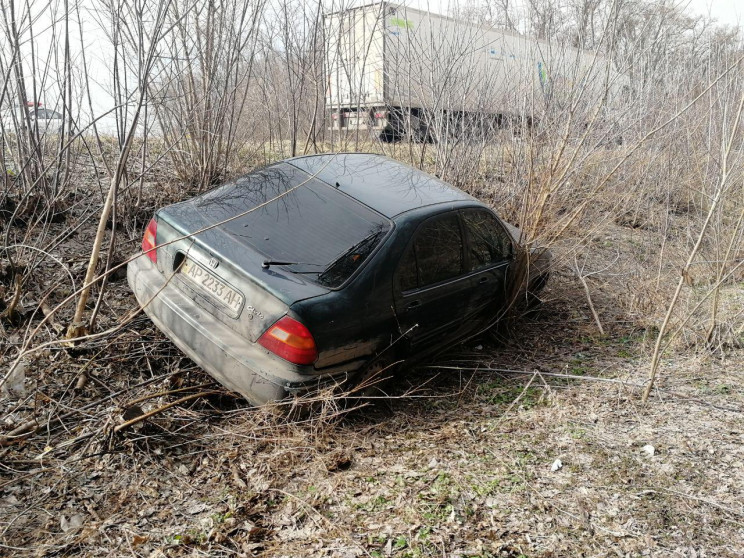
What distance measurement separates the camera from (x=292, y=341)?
10.6 ft

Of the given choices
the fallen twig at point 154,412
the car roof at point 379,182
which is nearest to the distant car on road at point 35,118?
the car roof at point 379,182

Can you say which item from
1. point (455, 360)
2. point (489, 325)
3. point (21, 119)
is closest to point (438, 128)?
point (489, 325)

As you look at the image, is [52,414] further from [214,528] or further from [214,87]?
[214,87]

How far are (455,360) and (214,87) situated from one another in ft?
13.5

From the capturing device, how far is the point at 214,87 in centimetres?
639

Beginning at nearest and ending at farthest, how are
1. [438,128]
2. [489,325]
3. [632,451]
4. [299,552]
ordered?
[299,552]
[632,451]
[489,325]
[438,128]

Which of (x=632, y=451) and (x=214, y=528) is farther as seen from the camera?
(x=632, y=451)

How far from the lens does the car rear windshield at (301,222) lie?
3586mm

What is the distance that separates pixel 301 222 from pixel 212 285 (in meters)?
0.74

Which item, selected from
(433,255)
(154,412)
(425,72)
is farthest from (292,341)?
(425,72)

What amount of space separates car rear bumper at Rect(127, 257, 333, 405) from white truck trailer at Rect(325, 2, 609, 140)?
17.2 feet

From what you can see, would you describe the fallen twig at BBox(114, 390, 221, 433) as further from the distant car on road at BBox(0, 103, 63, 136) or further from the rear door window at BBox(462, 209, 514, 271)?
the distant car on road at BBox(0, 103, 63, 136)

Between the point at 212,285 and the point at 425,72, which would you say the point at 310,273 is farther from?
the point at 425,72

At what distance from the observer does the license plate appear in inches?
134
